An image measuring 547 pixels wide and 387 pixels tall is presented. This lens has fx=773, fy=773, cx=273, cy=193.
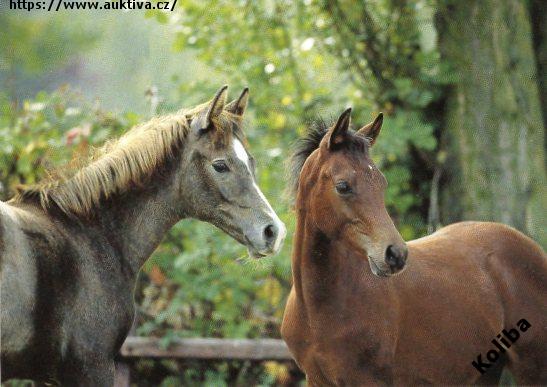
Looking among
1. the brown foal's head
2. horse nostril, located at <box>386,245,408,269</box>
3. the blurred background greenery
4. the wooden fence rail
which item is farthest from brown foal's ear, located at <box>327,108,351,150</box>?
the wooden fence rail

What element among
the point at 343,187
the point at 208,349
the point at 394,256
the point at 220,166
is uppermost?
the point at 220,166

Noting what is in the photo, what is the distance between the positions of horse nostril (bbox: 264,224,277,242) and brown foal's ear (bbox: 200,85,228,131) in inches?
24.8

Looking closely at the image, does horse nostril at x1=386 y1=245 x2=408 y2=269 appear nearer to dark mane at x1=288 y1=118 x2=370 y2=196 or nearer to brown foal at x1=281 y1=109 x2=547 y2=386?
brown foal at x1=281 y1=109 x2=547 y2=386

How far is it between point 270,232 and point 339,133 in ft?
2.26

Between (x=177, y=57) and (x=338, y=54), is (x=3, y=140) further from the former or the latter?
(x=177, y=57)

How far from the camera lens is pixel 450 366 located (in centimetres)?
460

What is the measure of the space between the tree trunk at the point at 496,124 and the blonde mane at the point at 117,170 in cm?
366

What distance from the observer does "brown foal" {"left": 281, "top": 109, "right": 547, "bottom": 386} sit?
4.09 metres

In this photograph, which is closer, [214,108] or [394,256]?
[394,256]

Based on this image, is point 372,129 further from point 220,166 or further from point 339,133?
point 220,166

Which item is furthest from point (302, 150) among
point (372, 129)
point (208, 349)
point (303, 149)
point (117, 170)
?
point (208, 349)

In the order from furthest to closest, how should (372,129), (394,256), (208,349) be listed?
(208,349) → (372,129) → (394,256)

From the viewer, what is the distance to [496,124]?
23.5 ft

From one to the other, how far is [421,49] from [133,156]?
15.9ft
